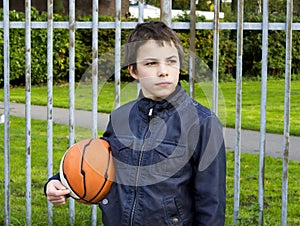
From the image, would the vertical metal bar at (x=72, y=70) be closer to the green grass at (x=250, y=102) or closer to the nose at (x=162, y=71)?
the green grass at (x=250, y=102)

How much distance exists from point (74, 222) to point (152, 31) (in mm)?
2956

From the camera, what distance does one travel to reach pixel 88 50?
15.8m

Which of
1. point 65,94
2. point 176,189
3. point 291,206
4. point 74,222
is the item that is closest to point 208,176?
point 176,189

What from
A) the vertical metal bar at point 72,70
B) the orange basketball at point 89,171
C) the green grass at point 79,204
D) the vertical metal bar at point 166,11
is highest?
the vertical metal bar at point 166,11

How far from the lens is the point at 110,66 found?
18.9ft

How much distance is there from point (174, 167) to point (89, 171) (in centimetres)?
46

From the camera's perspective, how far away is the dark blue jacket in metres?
2.81

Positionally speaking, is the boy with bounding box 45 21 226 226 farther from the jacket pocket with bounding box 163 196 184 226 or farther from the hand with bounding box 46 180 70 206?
the hand with bounding box 46 180 70 206

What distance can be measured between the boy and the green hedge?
9.81 m

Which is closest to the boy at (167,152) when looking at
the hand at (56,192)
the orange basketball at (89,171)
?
the orange basketball at (89,171)

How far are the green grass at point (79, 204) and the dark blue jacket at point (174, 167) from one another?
1.13 metres

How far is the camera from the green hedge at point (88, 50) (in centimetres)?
1438

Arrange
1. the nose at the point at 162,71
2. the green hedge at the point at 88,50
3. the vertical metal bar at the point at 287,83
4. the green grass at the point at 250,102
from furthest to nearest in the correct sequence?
the green hedge at the point at 88,50 → the green grass at the point at 250,102 → the vertical metal bar at the point at 287,83 → the nose at the point at 162,71

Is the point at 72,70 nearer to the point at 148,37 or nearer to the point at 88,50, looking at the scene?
the point at 148,37
